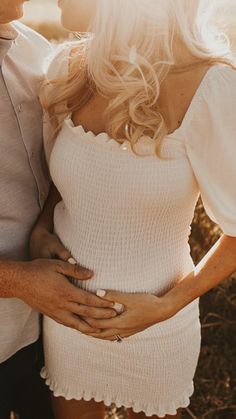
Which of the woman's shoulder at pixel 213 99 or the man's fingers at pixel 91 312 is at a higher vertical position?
the woman's shoulder at pixel 213 99

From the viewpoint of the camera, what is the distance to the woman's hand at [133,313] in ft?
7.48

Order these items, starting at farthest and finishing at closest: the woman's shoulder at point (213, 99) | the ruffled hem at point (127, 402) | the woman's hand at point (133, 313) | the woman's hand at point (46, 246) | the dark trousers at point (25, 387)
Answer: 1. the dark trousers at point (25, 387)
2. the ruffled hem at point (127, 402)
3. the woman's hand at point (46, 246)
4. the woman's hand at point (133, 313)
5. the woman's shoulder at point (213, 99)

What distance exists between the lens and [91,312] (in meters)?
2.29

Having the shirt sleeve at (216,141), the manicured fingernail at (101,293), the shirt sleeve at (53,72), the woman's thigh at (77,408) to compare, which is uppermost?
the shirt sleeve at (216,141)

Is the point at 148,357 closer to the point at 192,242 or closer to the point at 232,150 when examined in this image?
the point at 232,150

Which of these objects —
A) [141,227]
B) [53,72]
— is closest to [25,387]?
[141,227]

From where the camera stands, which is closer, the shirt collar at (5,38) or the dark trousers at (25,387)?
the shirt collar at (5,38)

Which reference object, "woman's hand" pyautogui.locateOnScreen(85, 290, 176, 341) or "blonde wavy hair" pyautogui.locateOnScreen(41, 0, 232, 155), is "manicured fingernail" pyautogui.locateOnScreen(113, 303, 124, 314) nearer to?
"woman's hand" pyautogui.locateOnScreen(85, 290, 176, 341)

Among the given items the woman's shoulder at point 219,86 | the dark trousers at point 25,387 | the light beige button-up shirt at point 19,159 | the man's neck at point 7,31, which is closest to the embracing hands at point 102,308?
the light beige button-up shirt at point 19,159

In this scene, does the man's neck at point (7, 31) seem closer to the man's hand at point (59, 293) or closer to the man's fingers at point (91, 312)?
the man's hand at point (59, 293)

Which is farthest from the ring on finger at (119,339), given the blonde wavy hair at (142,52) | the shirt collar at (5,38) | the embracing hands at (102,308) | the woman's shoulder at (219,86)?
the shirt collar at (5,38)

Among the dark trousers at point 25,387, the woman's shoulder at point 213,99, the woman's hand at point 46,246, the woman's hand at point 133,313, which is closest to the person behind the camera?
the woman's shoulder at point 213,99

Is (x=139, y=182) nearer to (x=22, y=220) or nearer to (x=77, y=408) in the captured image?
(x=22, y=220)

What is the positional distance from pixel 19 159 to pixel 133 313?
643 mm
